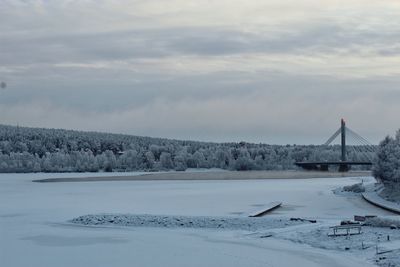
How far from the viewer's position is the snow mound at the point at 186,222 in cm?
3066

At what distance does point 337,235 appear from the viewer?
2591 centimetres

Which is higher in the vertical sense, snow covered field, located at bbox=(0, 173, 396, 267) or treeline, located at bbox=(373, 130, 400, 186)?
treeline, located at bbox=(373, 130, 400, 186)

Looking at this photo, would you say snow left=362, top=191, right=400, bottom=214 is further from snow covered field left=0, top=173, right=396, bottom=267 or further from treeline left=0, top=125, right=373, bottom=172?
treeline left=0, top=125, right=373, bottom=172

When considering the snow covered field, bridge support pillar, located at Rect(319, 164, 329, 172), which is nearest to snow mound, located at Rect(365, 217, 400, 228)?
the snow covered field

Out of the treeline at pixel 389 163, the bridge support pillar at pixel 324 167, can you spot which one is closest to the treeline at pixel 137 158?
the bridge support pillar at pixel 324 167

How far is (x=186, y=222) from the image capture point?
31.6 metres

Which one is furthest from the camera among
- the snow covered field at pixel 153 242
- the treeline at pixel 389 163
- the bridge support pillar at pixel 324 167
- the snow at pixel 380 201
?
the bridge support pillar at pixel 324 167

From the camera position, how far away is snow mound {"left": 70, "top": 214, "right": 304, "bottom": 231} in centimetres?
3066

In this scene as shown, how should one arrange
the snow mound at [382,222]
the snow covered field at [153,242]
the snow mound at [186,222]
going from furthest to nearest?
the snow mound at [186,222] → the snow mound at [382,222] → the snow covered field at [153,242]

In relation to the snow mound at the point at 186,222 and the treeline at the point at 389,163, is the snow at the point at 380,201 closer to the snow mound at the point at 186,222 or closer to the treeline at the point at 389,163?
the treeline at the point at 389,163

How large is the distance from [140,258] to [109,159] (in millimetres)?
130075

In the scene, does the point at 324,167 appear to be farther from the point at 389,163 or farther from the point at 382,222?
the point at 382,222

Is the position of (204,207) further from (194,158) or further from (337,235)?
(194,158)

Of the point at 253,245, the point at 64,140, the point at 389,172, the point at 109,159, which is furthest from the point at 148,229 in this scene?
the point at 64,140
